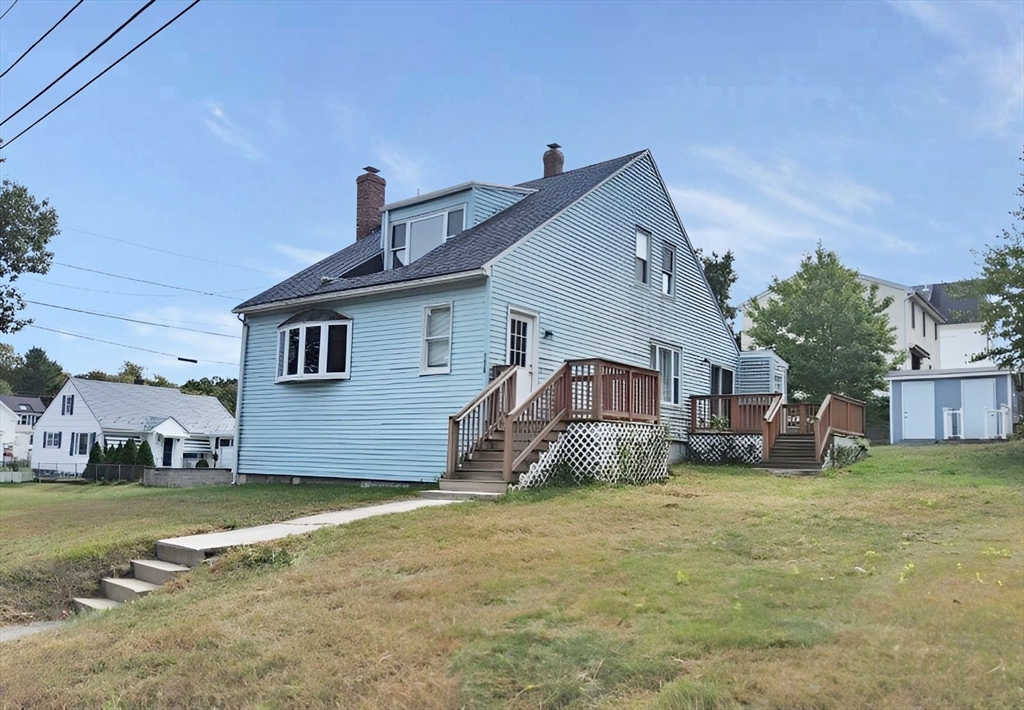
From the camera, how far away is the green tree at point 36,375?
268 feet

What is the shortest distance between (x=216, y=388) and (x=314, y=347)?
180ft

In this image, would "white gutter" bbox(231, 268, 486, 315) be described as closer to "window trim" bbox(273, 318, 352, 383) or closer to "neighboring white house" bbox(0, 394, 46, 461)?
"window trim" bbox(273, 318, 352, 383)

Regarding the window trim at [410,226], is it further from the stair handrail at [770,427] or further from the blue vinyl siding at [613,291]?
the stair handrail at [770,427]

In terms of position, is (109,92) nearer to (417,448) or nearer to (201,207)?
(417,448)

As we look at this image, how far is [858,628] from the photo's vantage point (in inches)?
175

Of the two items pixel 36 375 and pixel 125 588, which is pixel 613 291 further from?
pixel 36 375

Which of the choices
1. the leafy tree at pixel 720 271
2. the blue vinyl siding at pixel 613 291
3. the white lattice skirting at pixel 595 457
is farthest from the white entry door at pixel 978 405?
the white lattice skirting at pixel 595 457

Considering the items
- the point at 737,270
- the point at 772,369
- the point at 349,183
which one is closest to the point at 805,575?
the point at 772,369

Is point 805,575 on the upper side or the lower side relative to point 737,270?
lower

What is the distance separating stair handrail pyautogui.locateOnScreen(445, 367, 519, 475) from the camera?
12820 millimetres

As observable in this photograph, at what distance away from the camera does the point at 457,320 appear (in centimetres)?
1483

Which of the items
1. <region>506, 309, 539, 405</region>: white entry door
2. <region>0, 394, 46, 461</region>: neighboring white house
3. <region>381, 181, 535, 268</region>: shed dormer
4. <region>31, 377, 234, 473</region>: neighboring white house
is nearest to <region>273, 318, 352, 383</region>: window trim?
<region>381, 181, 535, 268</region>: shed dormer

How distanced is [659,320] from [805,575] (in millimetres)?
14525

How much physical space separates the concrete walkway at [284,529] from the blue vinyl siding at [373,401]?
140 inches
